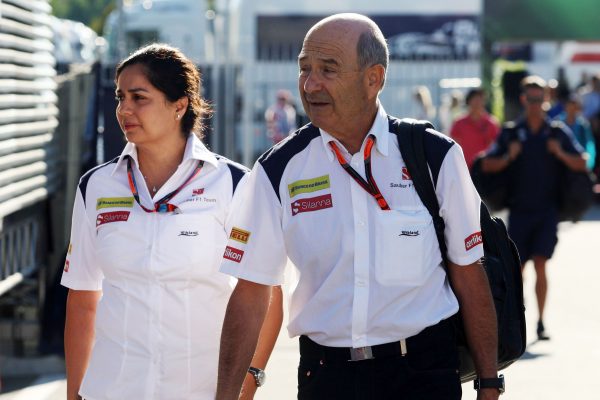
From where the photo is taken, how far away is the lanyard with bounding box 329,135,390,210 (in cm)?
404

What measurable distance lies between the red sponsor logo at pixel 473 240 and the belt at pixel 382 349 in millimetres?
232

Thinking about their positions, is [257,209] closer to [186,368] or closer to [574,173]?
[186,368]

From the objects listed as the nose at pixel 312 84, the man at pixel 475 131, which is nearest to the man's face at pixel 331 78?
the nose at pixel 312 84

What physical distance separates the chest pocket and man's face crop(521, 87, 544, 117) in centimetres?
672

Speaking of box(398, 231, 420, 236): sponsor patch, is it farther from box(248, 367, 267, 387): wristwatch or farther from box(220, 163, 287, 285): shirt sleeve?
box(248, 367, 267, 387): wristwatch

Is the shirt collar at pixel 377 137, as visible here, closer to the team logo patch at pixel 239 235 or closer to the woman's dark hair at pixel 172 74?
the team logo patch at pixel 239 235

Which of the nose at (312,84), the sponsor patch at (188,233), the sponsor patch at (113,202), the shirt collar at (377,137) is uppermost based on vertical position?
the nose at (312,84)

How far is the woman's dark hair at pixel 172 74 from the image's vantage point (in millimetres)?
4660

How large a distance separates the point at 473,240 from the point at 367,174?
37 cm

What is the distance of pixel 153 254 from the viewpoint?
4406 mm

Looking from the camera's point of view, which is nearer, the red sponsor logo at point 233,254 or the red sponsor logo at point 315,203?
the red sponsor logo at point 315,203

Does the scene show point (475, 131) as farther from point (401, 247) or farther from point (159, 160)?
point (401, 247)

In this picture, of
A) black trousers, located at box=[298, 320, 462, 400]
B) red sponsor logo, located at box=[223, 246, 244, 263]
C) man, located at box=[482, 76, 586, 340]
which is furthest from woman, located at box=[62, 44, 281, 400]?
man, located at box=[482, 76, 586, 340]

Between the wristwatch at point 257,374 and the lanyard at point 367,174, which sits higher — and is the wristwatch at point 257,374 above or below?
below
